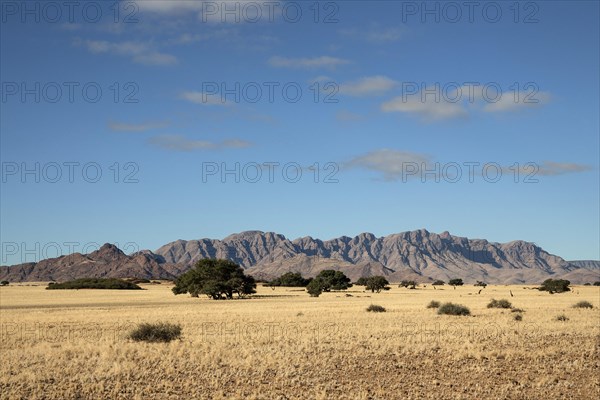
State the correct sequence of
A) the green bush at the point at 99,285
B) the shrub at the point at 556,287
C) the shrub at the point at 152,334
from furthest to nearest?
the green bush at the point at 99,285 < the shrub at the point at 556,287 < the shrub at the point at 152,334

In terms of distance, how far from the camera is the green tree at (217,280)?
8319 cm

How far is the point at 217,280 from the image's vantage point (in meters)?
→ 84.0

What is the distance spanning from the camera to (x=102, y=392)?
17922mm

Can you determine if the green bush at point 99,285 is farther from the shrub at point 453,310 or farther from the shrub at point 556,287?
the shrub at point 453,310

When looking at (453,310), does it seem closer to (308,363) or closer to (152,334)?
(152,334)

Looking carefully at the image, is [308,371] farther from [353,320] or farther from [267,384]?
[353,320]

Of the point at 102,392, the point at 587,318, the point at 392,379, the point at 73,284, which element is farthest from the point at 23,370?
the point at 73,284

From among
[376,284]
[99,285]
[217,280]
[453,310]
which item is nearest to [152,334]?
[453,310]

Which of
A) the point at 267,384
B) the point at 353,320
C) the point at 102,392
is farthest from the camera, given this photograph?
the point at 353,320

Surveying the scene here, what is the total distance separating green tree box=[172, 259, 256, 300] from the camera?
273 feet

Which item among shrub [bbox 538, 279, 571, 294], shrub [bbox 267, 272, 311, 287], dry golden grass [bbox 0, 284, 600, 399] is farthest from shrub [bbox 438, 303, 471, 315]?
shrub [bbox 267, 272, 311, 287]

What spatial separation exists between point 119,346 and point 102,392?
26.9 ft

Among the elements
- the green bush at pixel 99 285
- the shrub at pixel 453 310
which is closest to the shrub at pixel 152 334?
the shrub at pixel 453 310

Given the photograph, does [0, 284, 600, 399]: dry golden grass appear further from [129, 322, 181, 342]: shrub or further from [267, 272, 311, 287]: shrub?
[267, 272, 311, 287]: shrub
